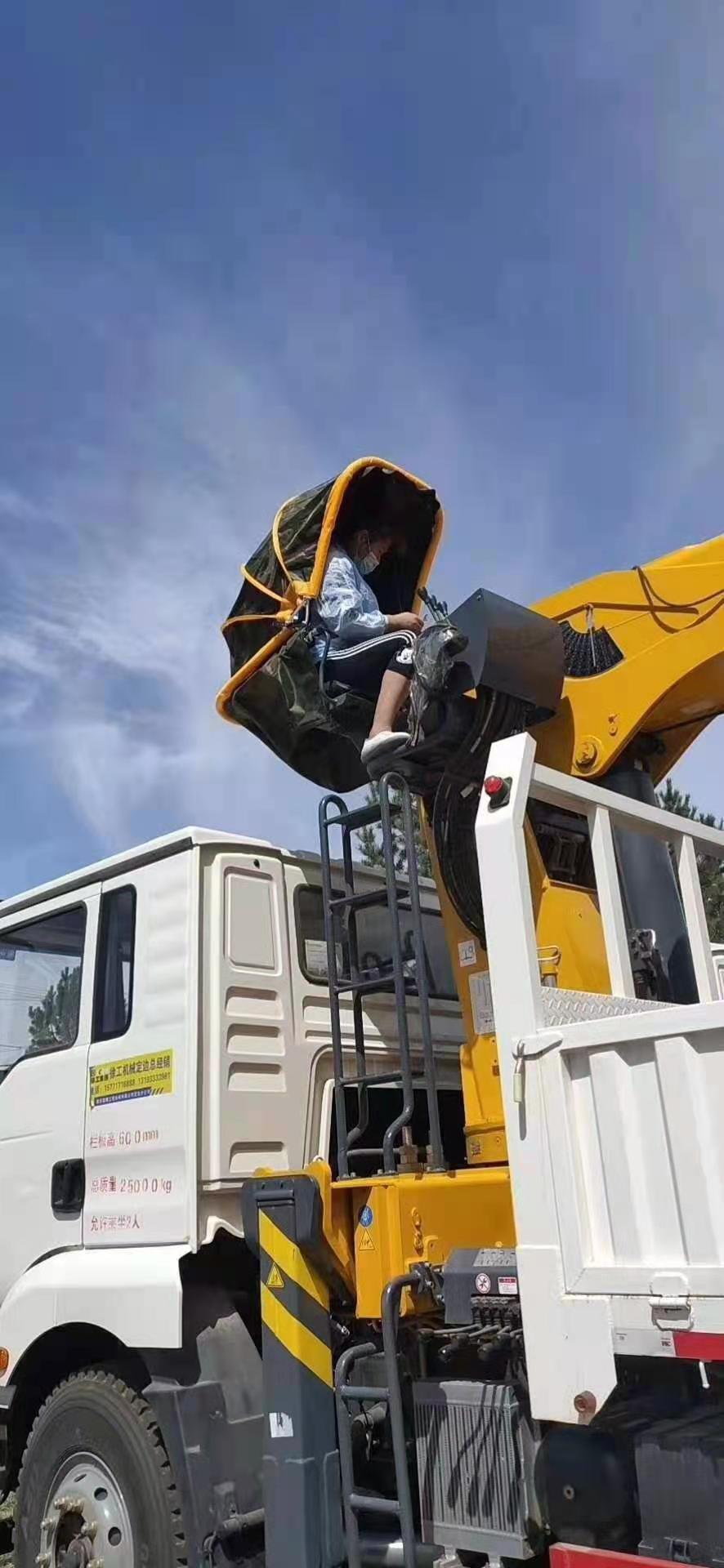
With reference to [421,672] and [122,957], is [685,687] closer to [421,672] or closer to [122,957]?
[421,672]

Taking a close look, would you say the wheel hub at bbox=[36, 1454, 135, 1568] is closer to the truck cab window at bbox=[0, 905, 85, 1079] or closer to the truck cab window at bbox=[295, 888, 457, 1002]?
the truck cab window at bbox=[0, 905, 85, 1079]

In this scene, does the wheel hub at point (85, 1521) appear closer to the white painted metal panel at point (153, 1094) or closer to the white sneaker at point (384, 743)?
the white painted metal panel at point (153, 1094)

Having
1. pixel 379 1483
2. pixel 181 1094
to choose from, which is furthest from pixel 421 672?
pixel 379 1483

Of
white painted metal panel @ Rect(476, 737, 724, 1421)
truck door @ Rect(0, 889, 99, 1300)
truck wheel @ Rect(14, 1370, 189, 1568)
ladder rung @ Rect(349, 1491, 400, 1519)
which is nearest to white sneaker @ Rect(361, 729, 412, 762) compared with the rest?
white painted metal panel @ Rect(476, 737, 724, 1421)

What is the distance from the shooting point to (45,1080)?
16.9ft

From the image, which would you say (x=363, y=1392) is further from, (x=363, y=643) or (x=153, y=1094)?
(x=363, y=643)

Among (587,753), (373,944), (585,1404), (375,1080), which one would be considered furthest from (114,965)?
(585,1404)

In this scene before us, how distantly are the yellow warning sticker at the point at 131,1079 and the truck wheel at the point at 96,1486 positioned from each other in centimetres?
98

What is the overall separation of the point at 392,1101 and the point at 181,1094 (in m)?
1.13

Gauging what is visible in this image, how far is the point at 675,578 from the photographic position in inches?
164

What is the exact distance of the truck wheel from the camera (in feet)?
13.3

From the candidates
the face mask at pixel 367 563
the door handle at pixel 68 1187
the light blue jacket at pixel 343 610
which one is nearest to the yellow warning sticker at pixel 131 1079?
the door handle at pixel 68 1187

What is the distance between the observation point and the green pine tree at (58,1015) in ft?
16.8

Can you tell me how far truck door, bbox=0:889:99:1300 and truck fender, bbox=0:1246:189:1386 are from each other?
0.13 meters
